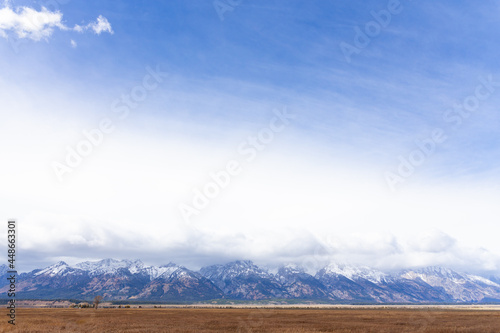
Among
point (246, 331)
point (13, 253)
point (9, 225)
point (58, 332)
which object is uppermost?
point (9, 225)

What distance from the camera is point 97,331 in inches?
1861

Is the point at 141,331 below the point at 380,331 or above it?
above

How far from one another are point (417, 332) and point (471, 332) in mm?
6630

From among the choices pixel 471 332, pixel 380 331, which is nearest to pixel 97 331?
pixel 380 331

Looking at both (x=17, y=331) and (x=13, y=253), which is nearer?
(x=17, y=331)

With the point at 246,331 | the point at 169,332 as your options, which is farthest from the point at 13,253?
the point at 246,331

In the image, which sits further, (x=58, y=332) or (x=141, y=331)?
(x=141, y=331)

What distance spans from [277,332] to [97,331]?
78.1ft

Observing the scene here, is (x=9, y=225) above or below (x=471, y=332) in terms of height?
above

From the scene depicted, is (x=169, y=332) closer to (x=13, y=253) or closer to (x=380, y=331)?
(x=13, y=253)

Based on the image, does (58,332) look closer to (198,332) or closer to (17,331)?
(17,331)

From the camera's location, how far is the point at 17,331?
44.8 metres

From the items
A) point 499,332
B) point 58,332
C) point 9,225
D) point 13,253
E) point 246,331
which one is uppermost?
point 9,225

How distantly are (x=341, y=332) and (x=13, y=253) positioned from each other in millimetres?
45983
